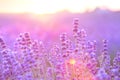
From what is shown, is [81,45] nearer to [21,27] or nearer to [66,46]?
[66,46]

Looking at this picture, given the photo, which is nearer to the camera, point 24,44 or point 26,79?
point 26,79

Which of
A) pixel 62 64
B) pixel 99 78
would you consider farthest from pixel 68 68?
pixel 99 78

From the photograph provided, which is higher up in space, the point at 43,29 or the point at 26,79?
the point at 43,29

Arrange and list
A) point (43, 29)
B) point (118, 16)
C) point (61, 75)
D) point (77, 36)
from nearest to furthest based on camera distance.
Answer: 1. point (61, 75)
2. point (77, 36)
3. point (43, 29)
4. point (118, 16)

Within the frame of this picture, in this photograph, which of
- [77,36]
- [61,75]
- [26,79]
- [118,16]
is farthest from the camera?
[118,16]

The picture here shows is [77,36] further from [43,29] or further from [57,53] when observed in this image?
[43,29]

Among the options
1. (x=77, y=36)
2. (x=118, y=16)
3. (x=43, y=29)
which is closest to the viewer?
(x=77, y=36)

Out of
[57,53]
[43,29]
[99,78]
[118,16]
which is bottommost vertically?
[99,78]

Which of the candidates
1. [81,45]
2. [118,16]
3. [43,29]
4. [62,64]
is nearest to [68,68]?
[62,64]

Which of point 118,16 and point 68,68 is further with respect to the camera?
point 118,16
